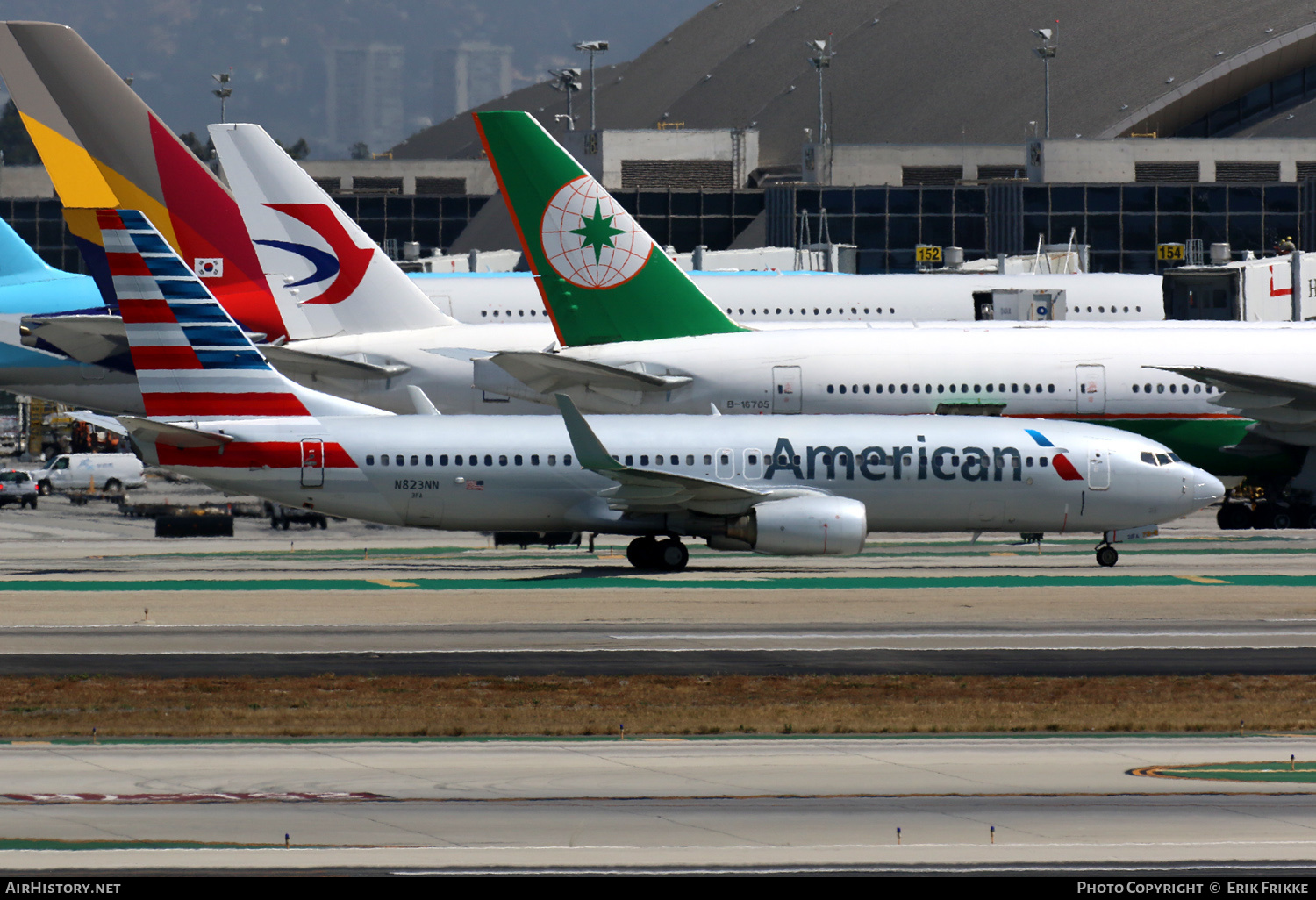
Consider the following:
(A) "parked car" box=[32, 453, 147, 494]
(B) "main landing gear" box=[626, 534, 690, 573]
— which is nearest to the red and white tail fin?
(B) "main landing gear" box=[626, 534, 690, 573]

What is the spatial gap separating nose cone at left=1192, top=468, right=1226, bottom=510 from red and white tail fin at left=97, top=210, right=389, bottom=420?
22943mm

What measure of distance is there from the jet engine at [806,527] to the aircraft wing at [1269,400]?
12.6m

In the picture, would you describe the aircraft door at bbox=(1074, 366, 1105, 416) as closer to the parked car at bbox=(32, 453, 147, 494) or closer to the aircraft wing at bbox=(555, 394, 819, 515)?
the aircraft wing at bbox=(555, 394, 819, 515)

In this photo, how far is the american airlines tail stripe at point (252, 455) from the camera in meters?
42.5

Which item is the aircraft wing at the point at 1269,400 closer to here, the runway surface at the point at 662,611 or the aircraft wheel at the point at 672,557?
the runway surface at the point at 662,611

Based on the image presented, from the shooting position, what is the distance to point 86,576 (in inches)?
1726

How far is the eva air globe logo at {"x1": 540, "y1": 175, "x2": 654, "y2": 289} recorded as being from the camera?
52.2 metres

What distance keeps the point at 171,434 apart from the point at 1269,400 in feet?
100

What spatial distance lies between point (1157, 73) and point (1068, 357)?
11000 cm

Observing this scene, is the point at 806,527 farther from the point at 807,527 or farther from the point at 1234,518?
the point at 1234,518

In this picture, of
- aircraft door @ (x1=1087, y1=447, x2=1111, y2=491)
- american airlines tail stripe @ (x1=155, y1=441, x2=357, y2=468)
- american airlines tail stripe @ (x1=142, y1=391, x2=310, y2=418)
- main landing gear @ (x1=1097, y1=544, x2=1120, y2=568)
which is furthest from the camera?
main landing gear @ (x1=1097, y1=544, x2=1120, y2=568)

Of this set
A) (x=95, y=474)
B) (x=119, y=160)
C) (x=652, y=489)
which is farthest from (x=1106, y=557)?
(x=95, y=474)

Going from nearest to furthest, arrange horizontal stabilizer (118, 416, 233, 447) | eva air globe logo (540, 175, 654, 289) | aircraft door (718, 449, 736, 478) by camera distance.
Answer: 1. horizontal stabilizer (118, 416, 233, 447)
2. aircraft door (718, 449, 736, 478)
3. eva air globe logo (540, 175, 654, 289)

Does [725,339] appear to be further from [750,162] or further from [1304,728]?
[750,162]
